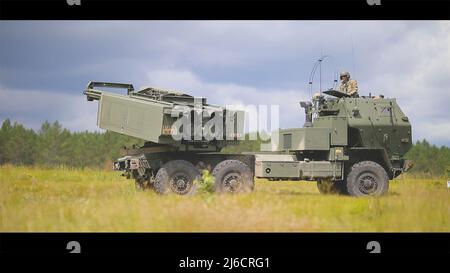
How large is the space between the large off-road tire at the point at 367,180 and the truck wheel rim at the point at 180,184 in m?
4.06

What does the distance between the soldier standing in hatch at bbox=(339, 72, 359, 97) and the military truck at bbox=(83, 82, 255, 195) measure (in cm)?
335

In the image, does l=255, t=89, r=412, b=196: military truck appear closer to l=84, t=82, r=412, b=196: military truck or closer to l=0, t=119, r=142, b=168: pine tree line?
l=84, t=82, r=412, b=196: military truck

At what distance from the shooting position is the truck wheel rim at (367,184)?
515 inches

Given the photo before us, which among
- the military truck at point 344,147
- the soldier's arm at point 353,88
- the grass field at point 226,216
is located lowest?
the grass field at point 226,216

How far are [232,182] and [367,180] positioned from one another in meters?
3.52

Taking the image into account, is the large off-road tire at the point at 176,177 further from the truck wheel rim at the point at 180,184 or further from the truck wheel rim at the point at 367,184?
the truck wheel rim at the point at 367,184

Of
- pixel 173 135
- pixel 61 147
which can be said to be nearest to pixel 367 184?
pixel 173 135

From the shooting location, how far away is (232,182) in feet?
40.5

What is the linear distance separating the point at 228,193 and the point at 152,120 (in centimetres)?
246

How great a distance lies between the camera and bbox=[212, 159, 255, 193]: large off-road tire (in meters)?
12.3

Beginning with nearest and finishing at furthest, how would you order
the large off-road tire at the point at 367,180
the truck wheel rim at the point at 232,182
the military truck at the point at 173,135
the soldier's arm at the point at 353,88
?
the military truck at the point at 173,135 < the truck wheel rim at the point at 232,182 < the large off-road tire at the point at 367,180 < the soldier's arm at the point at 353,88

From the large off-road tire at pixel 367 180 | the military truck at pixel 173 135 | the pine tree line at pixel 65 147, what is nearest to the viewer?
the military truck at pixel 173 135

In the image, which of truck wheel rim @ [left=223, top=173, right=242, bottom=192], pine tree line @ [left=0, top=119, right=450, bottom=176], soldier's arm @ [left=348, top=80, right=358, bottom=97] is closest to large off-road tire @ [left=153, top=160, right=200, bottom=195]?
truck wheel rim @ [left=223, top=173, right=242, bottom=192]

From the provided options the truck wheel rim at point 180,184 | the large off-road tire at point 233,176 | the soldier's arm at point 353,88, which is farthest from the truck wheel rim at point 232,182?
the soldier's arm at point 353,88
